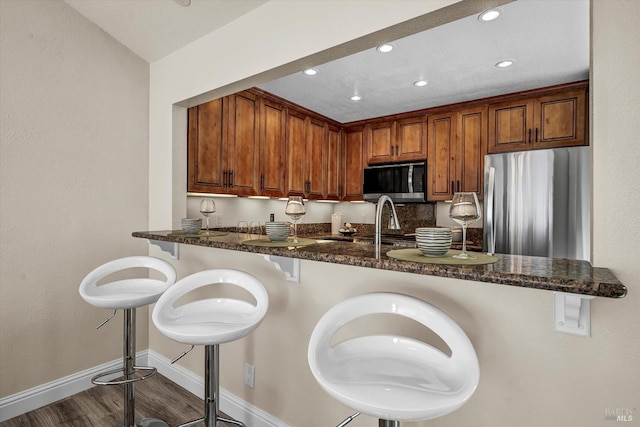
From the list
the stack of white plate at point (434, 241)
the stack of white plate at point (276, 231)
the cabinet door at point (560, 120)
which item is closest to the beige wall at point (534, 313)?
the stack of white plate at point (434, 241)

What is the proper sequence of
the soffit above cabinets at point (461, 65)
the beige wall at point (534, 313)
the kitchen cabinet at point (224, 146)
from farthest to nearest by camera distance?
the kitchen cabinet at point (224, 146) < the soffit above cabinets at point (461, 65) < the beige wall at point (534, 313)

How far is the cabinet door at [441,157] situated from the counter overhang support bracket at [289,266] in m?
2.47

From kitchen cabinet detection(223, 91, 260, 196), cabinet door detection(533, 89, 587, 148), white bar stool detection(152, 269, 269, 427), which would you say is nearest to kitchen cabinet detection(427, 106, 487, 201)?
cabinet door detection(533, 89, 587, 148)

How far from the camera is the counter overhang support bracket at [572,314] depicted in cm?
101

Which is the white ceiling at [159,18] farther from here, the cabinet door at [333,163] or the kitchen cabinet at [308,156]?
the cabinet door at [333,163]

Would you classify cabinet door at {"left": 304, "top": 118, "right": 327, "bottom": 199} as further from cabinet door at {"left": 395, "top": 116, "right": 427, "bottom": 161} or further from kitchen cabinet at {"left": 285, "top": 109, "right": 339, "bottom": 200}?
cabinet door at {"left": 395, "top": 116, "right": 427, "bottom": 161}

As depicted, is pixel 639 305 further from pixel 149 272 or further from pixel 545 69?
pixel 149 272

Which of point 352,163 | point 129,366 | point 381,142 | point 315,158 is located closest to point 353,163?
point 352,163

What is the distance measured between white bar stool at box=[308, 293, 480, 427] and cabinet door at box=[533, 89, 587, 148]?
2.84 meters

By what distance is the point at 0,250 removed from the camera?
2.04 meters

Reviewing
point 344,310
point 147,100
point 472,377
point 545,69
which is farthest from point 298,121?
point 472,377

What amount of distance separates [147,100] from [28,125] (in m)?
0.84

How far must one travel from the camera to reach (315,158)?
4035 mm

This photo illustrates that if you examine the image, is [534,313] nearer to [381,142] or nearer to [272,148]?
[272,148]
